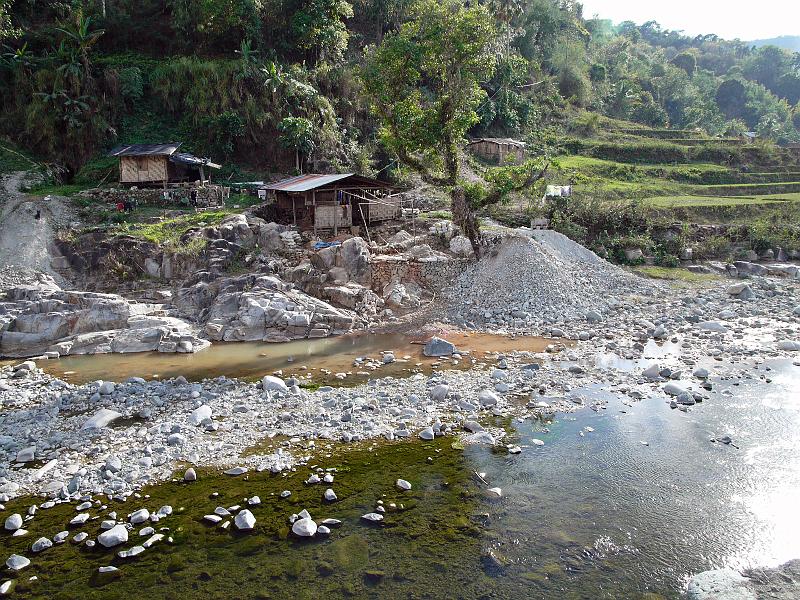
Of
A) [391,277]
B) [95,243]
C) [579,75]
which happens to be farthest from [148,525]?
[579,75]

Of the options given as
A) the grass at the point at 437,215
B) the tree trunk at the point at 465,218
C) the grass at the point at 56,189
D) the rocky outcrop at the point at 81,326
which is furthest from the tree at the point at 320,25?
the rocky outcrop at the point at 81,326

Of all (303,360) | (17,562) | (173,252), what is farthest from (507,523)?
(173,252)

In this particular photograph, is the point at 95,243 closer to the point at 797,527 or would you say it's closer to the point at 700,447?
the point at 700,447

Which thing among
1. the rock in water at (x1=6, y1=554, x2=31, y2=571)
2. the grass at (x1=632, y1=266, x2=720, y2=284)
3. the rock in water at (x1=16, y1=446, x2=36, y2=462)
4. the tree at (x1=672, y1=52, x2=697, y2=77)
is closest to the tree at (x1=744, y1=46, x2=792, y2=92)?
the tree at (x1=672, y1=52, x2=697, y2=77)

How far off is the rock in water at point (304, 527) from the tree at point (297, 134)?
2856 centimetres

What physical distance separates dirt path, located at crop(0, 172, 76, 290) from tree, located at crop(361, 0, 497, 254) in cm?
1603

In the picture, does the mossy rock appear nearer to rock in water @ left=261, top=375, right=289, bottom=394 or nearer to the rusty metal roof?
rock in water @ left=261, top=375, right=289, bottom=394

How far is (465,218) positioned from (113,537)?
1995 cm

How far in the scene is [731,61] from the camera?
375 feet

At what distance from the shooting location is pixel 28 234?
24.8 metres

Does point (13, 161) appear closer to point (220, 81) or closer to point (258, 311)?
point (220, 81)

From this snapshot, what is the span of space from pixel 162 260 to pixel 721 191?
128ft

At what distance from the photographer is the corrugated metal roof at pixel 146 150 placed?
30.0 meters

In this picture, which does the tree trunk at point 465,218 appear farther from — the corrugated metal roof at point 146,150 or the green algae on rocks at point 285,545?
the corrugated metal roof at point 146,150
